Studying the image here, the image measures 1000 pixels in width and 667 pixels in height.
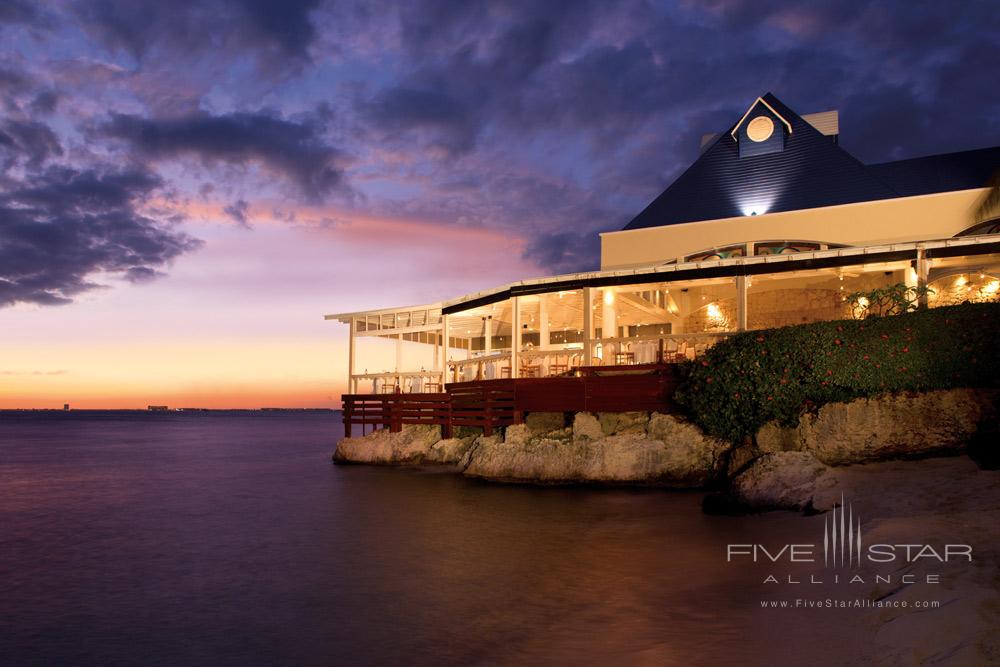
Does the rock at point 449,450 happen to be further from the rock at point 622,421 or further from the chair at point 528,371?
the rock at point 622,421

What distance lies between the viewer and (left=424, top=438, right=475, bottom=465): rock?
67.3 feet

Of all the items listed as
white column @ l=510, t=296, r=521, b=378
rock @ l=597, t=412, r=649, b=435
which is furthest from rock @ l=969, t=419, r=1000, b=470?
white column @ l=510, t=296, r=521, b=378

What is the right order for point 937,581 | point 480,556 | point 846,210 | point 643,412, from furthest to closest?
point 846,210, point 643,412, point 480,556, point 937,581

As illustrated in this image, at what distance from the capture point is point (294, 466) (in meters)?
27.7

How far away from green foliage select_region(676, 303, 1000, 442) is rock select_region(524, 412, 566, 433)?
12.7ft

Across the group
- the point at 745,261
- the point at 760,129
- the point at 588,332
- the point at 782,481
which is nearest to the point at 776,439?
the point at 782,481

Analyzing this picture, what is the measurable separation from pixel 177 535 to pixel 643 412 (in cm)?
984

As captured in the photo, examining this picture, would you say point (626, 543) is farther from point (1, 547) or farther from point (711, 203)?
point (711, 203)

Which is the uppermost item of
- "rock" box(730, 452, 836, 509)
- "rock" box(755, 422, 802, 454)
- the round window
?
the round window

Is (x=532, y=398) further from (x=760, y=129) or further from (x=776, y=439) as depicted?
(x=760, y=129)

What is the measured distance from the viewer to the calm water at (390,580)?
6.89 m

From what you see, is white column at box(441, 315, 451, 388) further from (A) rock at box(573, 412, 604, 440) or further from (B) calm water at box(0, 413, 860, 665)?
(A) rock at box(573, 412, 604, 440)

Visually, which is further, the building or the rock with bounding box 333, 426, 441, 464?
the rock with bounding box 333, 426, 441, 464

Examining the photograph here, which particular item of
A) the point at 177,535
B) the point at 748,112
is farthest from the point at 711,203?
the point at 177,535
